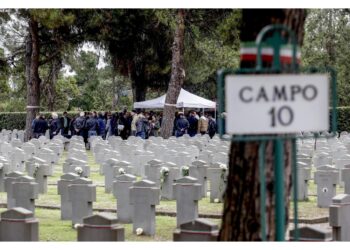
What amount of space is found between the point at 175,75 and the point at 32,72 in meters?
6.34

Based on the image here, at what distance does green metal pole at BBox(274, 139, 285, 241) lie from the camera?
6.52 meters

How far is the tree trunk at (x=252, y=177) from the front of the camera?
273 inches

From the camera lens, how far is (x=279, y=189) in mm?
6629

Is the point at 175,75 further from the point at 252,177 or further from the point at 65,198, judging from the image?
the point at 252,177

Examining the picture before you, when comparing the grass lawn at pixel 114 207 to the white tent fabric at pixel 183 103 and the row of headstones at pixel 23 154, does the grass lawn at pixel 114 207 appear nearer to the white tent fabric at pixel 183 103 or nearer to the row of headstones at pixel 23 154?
the row of headstones at pixel 23 154

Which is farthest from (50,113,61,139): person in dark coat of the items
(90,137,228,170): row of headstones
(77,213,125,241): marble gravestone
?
(77,213,125,241): marble gravestone

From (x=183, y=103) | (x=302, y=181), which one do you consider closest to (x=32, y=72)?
(x=183, y=103)

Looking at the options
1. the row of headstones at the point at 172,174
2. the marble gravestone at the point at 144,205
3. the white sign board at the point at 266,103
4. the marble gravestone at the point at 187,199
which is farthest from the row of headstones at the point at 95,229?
the row of headstones at the point at 172,174

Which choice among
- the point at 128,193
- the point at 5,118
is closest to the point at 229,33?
the point at 128,193

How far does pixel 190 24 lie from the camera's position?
117ft

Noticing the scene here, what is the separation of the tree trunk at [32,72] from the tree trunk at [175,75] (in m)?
5.80

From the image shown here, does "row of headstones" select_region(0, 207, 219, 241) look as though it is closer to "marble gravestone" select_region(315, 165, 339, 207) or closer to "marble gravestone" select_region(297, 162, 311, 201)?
"marble gravestone" select_region(315, 165, 339, 207)

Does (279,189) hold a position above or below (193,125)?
below

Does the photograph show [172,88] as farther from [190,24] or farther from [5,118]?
[5,118]
